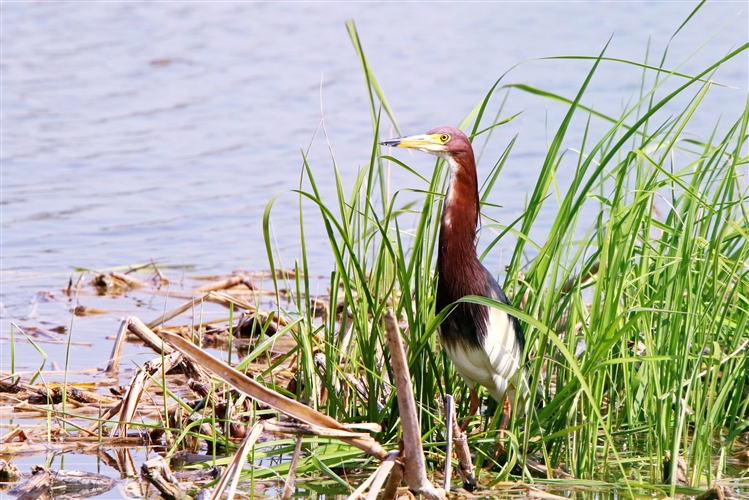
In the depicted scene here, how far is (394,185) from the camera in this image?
26.2 feet

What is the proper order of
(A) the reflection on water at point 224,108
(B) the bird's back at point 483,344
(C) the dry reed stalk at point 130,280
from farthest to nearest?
(A) the reflection on water at point 224,108, (C) the dry reed stalk at point 130,280, (B) the bird's back at point 483,344

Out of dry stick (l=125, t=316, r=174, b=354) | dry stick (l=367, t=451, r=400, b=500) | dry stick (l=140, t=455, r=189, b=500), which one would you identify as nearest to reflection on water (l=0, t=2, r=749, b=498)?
dry stick (l=125, t=316, r=174, b=354)

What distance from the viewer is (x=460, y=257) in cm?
341

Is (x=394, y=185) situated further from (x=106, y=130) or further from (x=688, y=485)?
(x=688, y=485)

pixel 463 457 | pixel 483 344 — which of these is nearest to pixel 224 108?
→ pixel 483 344

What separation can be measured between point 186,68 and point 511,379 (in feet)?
32.5

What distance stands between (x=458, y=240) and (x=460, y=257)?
6 cm

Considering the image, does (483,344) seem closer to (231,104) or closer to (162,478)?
(162,478)

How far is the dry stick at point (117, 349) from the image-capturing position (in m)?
4.07

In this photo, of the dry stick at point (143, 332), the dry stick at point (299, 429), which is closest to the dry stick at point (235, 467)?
the dry stick at point (299, 429)

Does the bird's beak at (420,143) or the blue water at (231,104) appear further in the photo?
the blue water at (231,104)

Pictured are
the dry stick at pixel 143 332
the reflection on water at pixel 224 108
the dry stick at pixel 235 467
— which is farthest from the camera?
the reflection on water at pixel 224 108

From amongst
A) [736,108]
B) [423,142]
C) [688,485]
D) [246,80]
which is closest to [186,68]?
[246,80]

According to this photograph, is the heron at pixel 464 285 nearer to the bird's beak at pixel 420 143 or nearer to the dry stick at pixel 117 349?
the bird's beak at pixel 420 143
